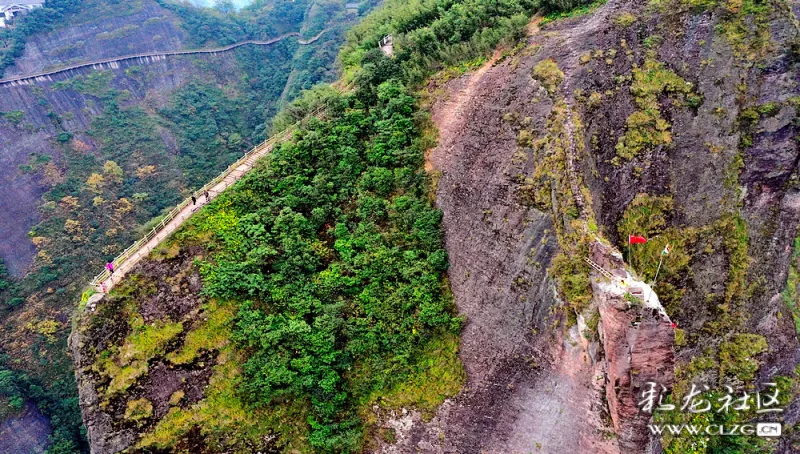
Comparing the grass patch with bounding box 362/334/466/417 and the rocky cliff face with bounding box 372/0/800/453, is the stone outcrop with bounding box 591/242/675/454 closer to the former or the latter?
the rocky cliff face with bounding box 372/0/800/453

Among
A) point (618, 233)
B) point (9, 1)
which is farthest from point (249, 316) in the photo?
point (9, 1)

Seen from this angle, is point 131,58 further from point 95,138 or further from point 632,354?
point 632,354

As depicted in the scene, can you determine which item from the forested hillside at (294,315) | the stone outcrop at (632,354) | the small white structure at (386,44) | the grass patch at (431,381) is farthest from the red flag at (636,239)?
the small white structure at (386,44)

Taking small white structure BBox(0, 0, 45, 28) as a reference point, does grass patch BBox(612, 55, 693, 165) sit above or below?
below

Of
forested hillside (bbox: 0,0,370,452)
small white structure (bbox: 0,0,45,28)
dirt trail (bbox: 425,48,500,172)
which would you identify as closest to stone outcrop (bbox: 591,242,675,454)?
dirt trail (bbox: 425,48,500,172)

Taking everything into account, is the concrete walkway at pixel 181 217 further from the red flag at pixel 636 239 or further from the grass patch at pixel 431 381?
the red flag at pixel 636 239

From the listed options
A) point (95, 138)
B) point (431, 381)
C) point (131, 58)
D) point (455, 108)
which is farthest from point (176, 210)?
point (131, 58)

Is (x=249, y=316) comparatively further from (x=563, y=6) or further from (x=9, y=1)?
(x=9, y=1)
